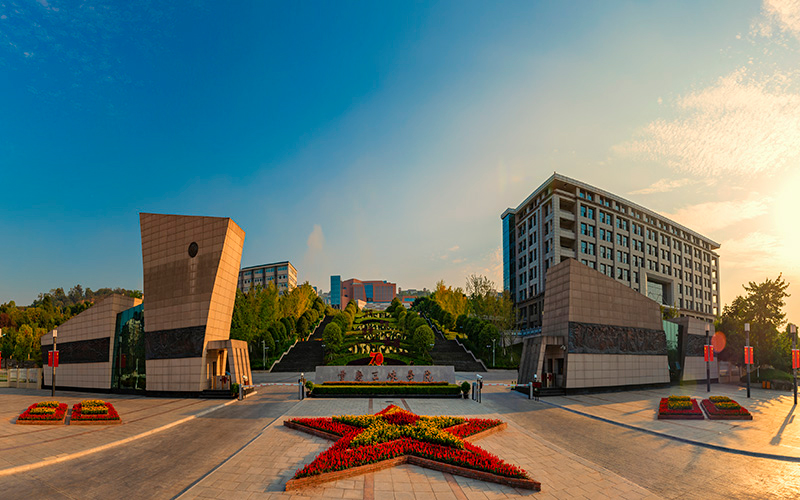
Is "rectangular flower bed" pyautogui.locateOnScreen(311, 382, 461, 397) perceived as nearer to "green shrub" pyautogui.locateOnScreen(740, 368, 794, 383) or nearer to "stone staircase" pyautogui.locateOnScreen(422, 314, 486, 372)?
"stone staircase" pyautogui.locateOnScreen(422, 314, 486, 372)

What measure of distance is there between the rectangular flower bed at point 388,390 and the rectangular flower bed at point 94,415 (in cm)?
941

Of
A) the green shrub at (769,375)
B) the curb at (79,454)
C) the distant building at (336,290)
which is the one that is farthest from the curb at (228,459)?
the distant building at (336,290)

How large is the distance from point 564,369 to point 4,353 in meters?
57.8

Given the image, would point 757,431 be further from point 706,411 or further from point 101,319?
point 101,319

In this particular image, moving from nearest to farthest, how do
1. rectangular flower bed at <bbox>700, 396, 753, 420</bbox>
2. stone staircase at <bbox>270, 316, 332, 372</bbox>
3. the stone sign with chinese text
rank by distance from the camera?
rectangular flower bed at <bbox>700, 396, 753, 420</bbox>, the stone sign with chinese text, stone staircase at <bbox>270, 316, 332, 372</bbox>

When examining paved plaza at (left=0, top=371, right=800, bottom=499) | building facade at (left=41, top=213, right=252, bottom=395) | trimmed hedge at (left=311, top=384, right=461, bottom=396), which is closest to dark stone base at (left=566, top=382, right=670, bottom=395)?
paved plaza at (left=0, top=371, right=800, bottom=499)

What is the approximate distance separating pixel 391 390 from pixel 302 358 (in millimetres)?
24798

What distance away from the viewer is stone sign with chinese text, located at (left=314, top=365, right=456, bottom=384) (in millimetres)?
24344

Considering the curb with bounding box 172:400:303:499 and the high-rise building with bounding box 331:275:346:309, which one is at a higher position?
the high-rise building with bounding box 331:275:346:309

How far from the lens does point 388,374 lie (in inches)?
961

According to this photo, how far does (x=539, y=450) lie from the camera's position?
12867mm

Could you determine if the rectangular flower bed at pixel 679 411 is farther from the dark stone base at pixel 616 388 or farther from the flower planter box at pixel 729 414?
the dark stone base at pixel 616 388

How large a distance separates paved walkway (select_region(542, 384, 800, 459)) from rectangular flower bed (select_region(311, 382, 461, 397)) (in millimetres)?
5295

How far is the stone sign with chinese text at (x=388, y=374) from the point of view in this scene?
24344mm
